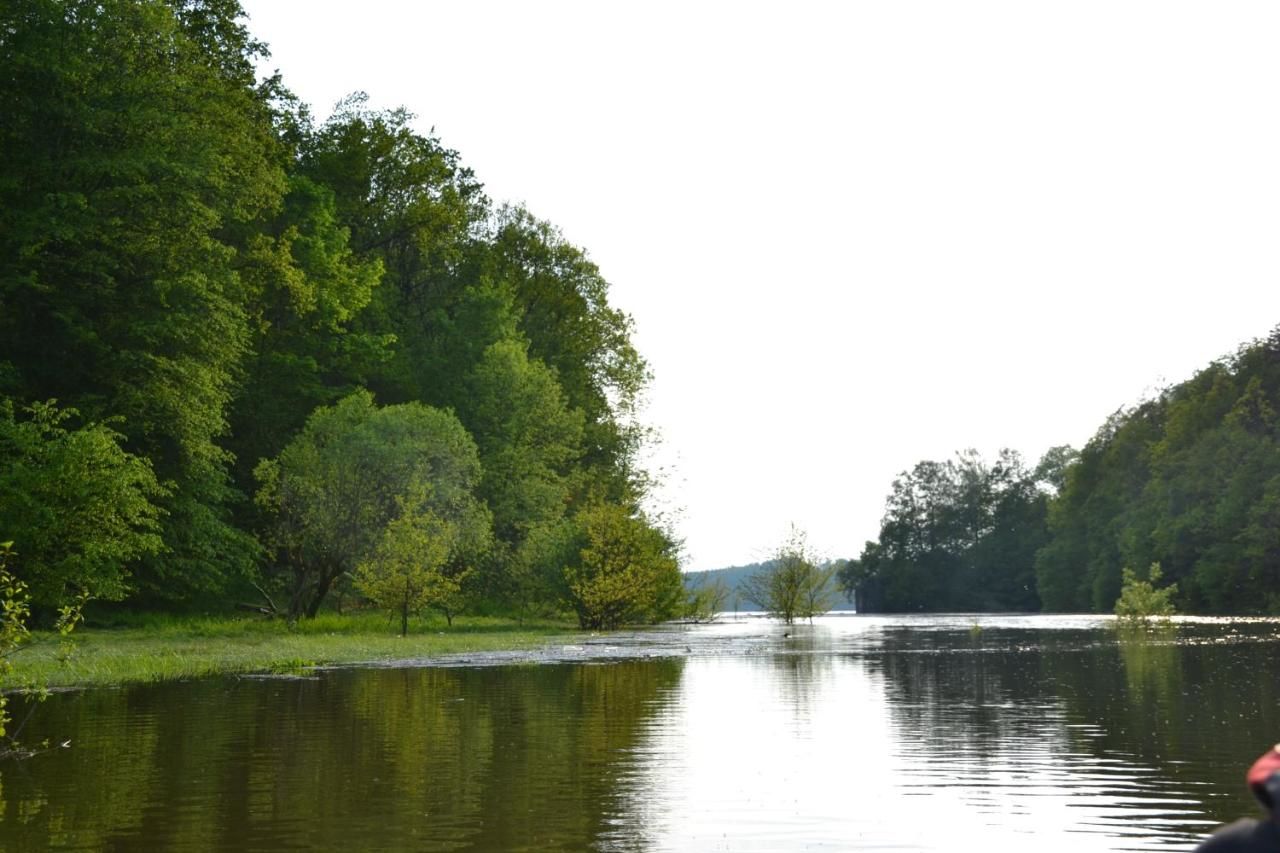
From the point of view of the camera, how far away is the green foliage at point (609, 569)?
69.1 meters

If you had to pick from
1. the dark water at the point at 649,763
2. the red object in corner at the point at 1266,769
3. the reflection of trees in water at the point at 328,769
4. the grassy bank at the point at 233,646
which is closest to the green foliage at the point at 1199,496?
the grassy bank at the point at 233,646

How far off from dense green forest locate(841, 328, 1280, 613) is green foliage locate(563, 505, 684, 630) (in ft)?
96.4

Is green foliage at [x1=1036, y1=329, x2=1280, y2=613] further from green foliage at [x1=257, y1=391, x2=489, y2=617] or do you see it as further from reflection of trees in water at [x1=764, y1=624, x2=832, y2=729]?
green foliage at [x1=257, y1=391, x2=489, y2=617]

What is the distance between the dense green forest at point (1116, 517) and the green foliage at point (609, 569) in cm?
2937

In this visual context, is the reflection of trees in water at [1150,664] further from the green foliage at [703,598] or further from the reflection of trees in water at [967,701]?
the green foliage at [703,598]

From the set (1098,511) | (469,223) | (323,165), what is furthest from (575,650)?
(1098,511)

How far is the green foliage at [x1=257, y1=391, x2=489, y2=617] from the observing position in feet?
180

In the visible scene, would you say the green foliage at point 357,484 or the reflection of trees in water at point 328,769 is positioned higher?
the green foliage at point 357,484

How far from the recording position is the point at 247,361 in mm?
63781

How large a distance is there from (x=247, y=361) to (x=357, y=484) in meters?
12.0

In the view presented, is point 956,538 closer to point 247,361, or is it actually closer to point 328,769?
point 247,361

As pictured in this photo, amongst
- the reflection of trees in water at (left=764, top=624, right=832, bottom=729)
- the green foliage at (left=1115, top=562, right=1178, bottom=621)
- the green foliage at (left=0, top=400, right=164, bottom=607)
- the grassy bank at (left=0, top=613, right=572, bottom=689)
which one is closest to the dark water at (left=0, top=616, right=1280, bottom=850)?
the reflection of trees in water at (left=764, top=624, right=832, bottom=729)

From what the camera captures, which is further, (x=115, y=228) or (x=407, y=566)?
(x=407, y=566)

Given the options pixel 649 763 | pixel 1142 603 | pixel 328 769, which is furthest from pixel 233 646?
pixel 1142 603
